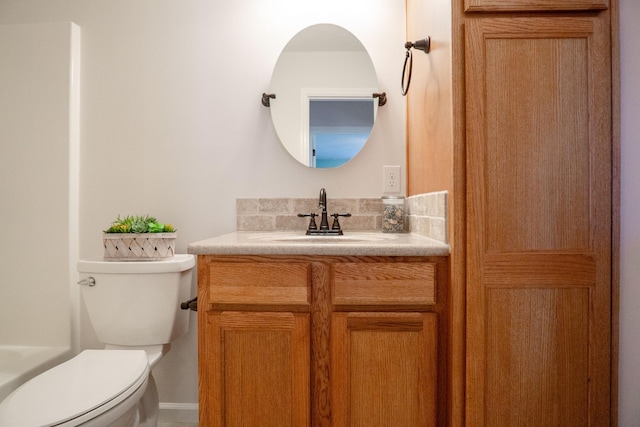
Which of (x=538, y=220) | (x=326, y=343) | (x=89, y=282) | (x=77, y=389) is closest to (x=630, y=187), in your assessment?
(x=538, y=220)

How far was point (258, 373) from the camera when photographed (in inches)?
46.6

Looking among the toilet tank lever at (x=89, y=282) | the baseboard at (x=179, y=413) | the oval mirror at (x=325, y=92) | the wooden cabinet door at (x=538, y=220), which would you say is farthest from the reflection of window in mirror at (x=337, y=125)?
the baseboard at (x=179, y=413)

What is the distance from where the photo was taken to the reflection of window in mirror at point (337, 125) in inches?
71.5

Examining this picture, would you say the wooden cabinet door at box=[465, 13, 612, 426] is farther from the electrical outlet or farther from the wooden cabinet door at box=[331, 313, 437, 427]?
the electrical outlet

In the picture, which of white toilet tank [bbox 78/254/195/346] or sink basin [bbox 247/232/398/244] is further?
white toilet tank [bbox 78/254/195/346]

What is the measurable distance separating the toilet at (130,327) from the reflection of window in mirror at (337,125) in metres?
0.78

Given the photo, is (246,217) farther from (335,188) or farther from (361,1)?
(361,1)

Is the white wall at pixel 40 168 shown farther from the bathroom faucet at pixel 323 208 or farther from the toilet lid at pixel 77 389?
the bathroom faucet at pixel 323 208

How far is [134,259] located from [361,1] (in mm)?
1546

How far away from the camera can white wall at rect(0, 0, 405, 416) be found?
1.84 m

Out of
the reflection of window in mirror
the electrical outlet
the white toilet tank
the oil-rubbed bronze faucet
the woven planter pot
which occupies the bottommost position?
the white toilet tank

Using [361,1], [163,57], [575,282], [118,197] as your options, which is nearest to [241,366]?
[575,282]

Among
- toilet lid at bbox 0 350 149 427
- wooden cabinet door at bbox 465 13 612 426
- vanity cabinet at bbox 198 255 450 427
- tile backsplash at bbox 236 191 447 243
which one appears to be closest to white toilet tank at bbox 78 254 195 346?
toilet lid at bbox 0 350 149 427

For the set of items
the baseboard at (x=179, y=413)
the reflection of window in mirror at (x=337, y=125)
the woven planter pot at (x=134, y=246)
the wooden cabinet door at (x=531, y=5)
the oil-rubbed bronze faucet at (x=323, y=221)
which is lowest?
the baseboard at (x=179, y=413)
